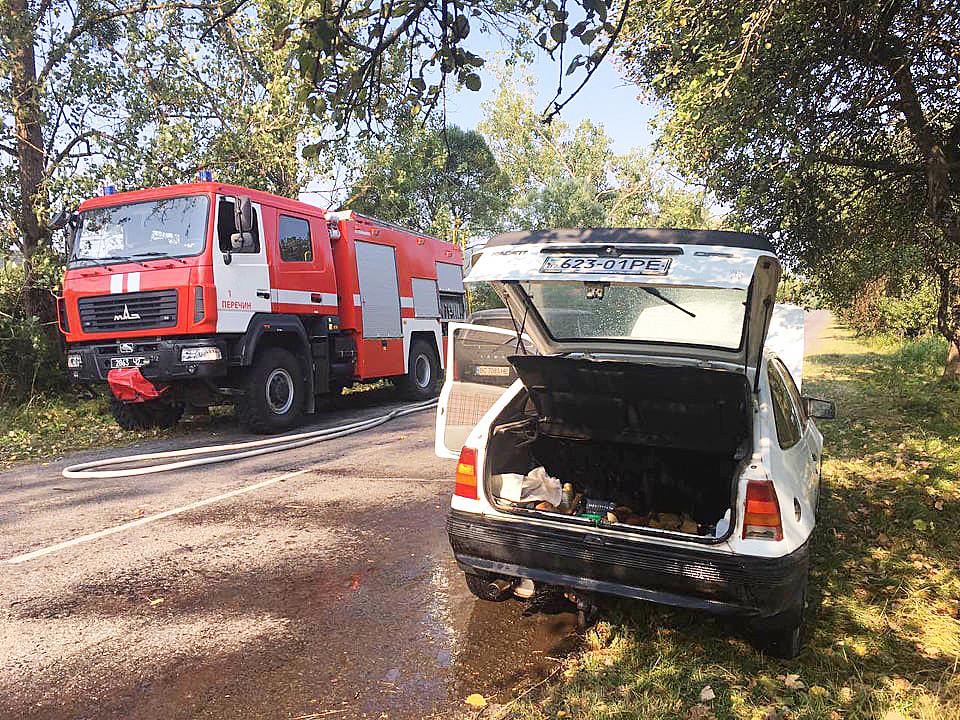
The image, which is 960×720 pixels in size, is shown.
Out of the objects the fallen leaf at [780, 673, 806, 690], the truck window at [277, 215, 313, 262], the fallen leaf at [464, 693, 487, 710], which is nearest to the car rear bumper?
the fallen leaf at [780, 673, 806, 690]

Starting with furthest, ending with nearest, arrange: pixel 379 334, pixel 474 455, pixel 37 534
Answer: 1. pixel 379 334
2. pixel 37 534
3. pixel 474 455

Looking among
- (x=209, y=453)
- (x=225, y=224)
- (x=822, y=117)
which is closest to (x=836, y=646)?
(x=822, y=117)

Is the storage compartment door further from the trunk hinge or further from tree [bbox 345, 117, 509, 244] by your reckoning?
tree [bbox 345, 117, 509, 244]

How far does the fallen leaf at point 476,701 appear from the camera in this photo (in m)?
3.10

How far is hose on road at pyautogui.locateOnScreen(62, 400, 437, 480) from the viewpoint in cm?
761

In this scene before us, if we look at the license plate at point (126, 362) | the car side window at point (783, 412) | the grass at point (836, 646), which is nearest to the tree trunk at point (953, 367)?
the grass at point (836, 646)

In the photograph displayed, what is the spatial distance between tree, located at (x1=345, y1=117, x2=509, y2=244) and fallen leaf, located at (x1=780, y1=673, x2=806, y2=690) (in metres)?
19.3

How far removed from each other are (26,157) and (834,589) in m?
13.8

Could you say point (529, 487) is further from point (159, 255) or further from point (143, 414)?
point (143, 414)

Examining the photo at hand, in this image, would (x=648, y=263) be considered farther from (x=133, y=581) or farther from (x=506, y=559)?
(x=133, y=581)

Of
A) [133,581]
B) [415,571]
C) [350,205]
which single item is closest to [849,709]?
[415,571]

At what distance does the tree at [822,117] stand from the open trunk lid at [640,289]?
7.18ft

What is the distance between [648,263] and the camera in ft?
11.4

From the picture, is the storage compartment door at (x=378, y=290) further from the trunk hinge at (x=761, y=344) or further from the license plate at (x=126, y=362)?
the trunk hinge at (x=761, y=344)
